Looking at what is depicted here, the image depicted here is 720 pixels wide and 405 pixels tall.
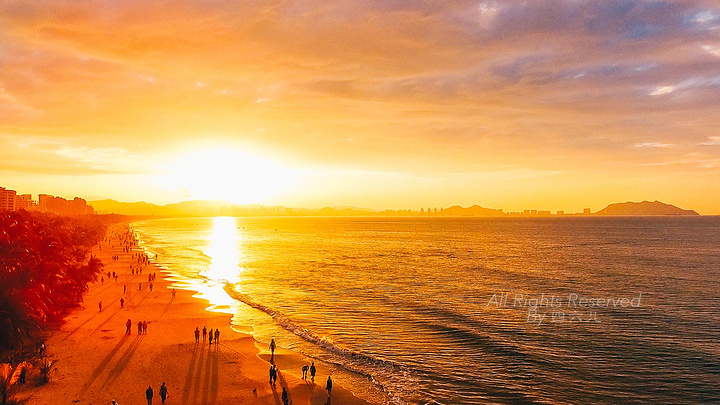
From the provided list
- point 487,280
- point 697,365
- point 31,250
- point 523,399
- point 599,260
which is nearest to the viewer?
point 523,399

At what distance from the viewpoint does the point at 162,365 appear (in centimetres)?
3022

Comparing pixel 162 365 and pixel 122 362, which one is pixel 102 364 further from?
pixel 162 365

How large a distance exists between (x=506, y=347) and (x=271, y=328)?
21582mm

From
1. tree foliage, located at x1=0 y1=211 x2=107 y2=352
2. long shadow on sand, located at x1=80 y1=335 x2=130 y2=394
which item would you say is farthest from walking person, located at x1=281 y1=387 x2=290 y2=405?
tree foliage, located at x1=0 y1=211 x2=107 y2=352

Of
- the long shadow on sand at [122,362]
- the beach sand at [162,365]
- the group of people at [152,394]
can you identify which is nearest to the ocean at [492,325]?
the beach sand at [162,365]

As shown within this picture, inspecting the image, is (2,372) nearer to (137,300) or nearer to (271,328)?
(271,328)

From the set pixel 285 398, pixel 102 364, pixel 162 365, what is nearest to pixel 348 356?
pixel 285 398

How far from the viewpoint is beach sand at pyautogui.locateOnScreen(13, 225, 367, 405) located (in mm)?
25016

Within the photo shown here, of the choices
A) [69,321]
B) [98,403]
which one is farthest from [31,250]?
[98,403]

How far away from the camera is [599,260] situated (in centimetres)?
9738

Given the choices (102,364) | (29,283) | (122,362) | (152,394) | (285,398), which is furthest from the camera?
(29,283)

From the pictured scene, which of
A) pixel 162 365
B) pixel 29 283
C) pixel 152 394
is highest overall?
pixel 29 283

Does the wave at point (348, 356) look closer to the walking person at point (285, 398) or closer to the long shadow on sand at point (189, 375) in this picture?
the walking person at point (285, 398)

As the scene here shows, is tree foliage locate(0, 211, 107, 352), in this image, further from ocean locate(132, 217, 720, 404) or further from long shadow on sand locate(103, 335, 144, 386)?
ocean locate(132, 217, 720, 404)
